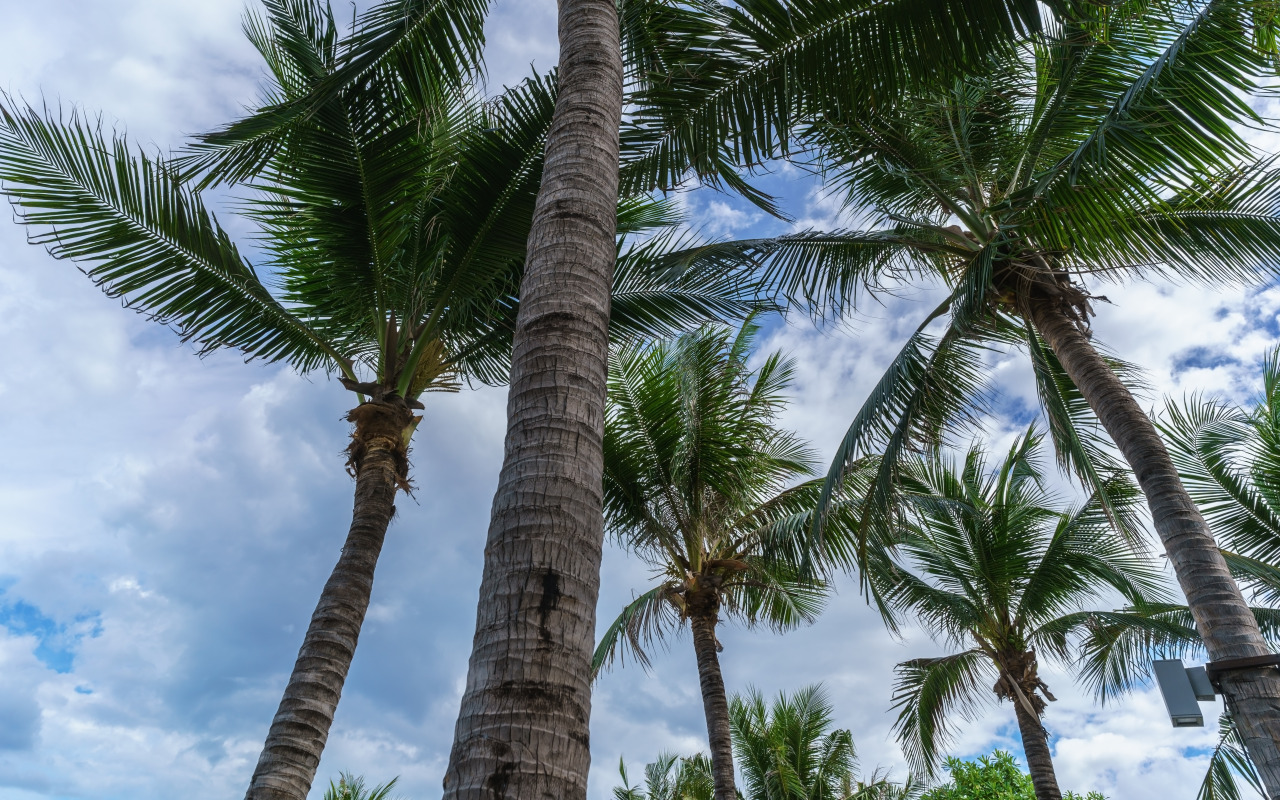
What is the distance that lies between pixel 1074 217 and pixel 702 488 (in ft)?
18.1

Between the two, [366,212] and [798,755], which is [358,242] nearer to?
[366,212]

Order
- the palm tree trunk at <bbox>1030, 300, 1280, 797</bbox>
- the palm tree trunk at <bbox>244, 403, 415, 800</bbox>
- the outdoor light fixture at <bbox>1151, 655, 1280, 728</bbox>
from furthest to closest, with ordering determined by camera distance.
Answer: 1. the outdoor light fixture at <bbox>1151, 655, 1280, 728</bbox>
2. the palm tree trunk at <bbox>1030, 300, 1280, 797</bbox>
3. the palm tree trunk at <bbox>244, 403, 415, 800</bbox>

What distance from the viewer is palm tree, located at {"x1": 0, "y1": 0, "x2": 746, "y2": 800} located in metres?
5.30

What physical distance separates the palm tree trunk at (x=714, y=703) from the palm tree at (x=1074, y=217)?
3806 millimetres

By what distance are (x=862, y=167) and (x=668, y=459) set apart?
4.35 meters

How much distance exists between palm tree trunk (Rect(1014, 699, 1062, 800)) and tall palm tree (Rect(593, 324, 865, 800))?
380 centimetres

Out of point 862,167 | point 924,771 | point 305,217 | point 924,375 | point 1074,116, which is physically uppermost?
point 862,167

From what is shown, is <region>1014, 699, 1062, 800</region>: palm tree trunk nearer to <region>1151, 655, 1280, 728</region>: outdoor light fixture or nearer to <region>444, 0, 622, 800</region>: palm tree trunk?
<region>1151, 655, 1280, 728</region>: outdoor light fixture

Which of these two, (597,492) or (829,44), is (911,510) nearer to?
(829,44)

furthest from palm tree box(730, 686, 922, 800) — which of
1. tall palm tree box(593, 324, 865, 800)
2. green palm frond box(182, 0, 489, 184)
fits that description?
green palm frond box(182, 0, 489, 184)

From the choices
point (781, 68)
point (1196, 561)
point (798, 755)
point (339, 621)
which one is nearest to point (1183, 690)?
point (1196, 561)

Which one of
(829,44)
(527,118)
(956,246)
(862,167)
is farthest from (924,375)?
(527,118)

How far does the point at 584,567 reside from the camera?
1.88 meters

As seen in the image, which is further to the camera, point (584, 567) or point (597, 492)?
point (597, 492)
